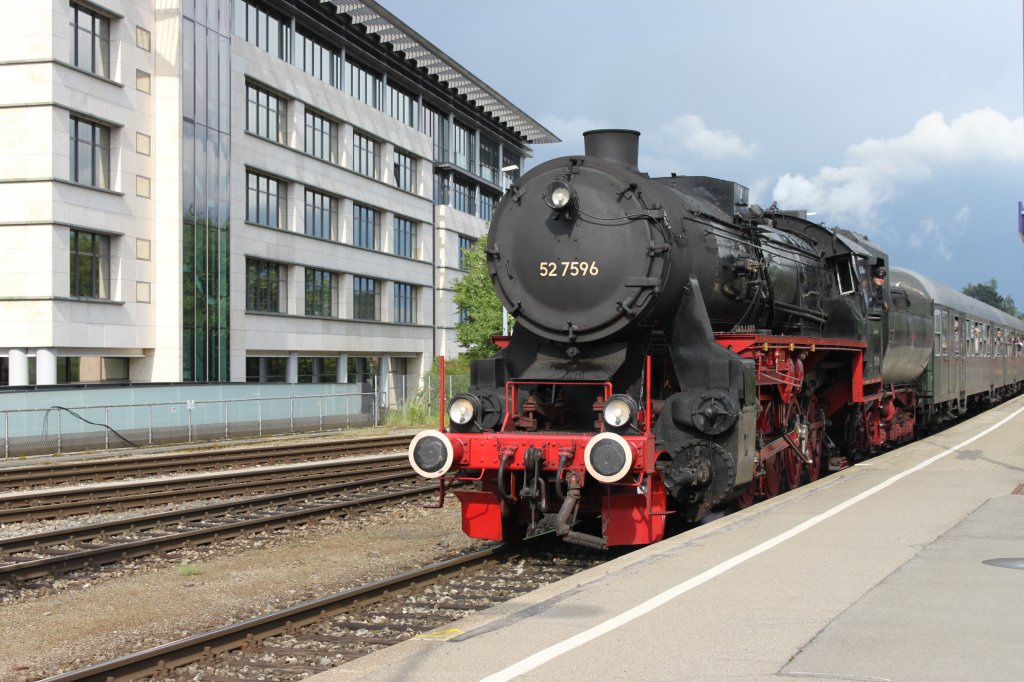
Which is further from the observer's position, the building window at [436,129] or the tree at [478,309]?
the building window at [436,129]

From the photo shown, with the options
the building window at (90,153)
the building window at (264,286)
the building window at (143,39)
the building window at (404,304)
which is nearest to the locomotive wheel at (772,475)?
the building window at (90,153)

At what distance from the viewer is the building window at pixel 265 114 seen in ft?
115

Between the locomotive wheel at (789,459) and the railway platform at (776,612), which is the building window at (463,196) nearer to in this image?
the locomotive wheel at (789,459)

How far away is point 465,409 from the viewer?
31.3 feet

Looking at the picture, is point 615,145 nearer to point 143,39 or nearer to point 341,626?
point 341,626

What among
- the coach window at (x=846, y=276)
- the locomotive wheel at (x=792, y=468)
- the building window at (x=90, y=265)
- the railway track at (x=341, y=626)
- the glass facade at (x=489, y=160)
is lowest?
the railway track at (x=341, y=626)

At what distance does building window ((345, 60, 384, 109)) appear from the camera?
4234 centimetres

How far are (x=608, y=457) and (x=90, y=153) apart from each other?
80.2 ft

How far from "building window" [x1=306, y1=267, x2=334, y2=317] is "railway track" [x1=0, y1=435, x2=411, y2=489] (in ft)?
52.8

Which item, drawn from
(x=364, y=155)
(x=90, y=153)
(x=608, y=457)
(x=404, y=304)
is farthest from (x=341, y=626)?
(x=404, y=304)

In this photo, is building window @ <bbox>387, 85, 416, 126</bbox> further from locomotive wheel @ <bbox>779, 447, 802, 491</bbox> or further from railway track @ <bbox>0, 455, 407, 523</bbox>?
locomotive wheel @ <bbox>779, 447, 802, 491</bbox>

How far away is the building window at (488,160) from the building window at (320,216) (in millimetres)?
17353

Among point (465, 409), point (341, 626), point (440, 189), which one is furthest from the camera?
point (440, 189)

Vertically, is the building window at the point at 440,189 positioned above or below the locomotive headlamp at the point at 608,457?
above
